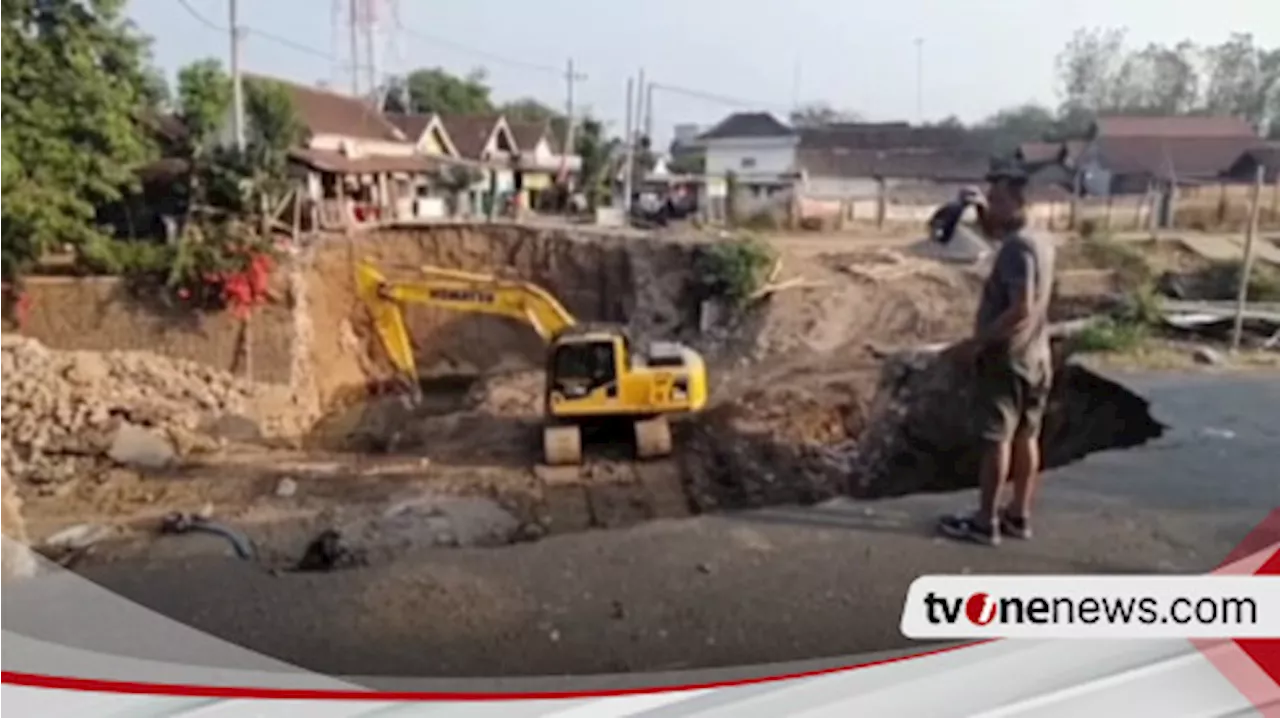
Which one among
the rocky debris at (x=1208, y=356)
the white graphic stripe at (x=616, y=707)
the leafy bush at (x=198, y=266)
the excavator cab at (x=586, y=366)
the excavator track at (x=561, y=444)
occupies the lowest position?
the excavator track at (x=561, y=444)

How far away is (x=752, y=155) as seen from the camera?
1.25m

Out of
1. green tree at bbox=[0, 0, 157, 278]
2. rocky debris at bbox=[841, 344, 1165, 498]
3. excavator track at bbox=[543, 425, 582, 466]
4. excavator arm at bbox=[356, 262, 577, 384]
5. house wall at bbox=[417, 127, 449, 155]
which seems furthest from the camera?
excavator track at bbox=[543, 425, 582, 466]

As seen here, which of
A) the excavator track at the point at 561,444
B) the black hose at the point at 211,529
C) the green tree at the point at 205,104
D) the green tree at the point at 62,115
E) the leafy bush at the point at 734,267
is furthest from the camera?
the excavator track at the point at 561,444

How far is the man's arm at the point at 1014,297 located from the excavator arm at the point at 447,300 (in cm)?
93

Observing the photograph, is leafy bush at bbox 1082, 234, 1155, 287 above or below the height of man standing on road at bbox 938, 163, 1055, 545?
above

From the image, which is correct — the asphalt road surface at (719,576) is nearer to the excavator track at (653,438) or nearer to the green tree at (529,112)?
the green tree at (529,112)

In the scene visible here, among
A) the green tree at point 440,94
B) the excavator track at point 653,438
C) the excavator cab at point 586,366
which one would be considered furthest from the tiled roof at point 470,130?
the excavator track at point 653,438

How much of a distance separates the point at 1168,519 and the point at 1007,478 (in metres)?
0.21

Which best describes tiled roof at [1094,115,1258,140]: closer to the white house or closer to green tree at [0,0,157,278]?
the white house

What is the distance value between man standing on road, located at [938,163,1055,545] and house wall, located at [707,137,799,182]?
0.25m

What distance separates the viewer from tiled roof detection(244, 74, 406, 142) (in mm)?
1039

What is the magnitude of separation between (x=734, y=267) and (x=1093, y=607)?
831 mm

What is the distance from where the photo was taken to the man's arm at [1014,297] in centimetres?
116

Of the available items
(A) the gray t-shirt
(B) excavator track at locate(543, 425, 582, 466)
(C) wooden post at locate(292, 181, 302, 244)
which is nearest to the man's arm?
(A) the gray t-shirt
